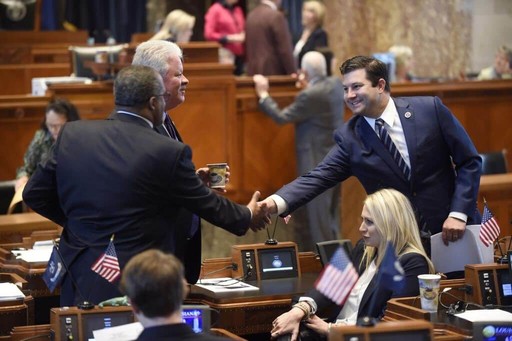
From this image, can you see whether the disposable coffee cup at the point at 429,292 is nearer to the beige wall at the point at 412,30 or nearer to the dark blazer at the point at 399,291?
the dark blazer at the point at 399,291

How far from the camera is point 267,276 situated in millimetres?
5727

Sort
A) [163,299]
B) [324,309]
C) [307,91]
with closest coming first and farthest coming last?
1. [163,299]
2. [324,309]
3. [307,91]

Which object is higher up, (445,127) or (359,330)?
(445,127)

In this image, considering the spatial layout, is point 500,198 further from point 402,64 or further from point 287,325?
point 402,64

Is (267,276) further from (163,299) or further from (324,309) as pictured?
(163,299)

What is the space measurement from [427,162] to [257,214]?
37.9 inches

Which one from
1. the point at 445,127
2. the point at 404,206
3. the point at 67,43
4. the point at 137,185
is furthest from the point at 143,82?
the point at 67,43

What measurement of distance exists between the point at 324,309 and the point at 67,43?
30.8 feet

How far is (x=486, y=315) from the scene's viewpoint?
4.64m

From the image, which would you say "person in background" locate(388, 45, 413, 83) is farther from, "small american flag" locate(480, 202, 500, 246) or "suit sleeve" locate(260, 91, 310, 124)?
"small american flag" locate(480, 202, 500, 246)

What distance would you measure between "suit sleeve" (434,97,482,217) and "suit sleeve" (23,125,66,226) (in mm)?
1896

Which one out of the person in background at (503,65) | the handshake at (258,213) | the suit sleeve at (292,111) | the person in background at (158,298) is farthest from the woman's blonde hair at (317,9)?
the person in background at (158,298)

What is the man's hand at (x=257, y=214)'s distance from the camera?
508 centimetres

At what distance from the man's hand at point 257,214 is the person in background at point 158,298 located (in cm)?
160
